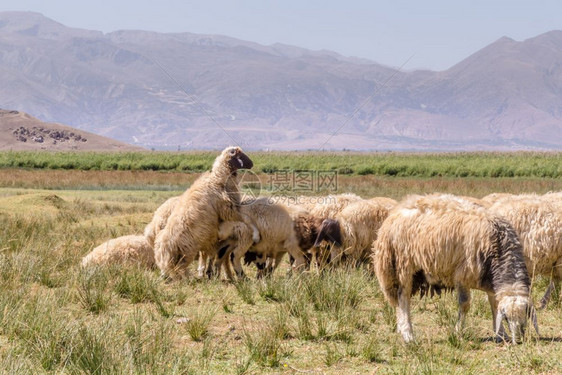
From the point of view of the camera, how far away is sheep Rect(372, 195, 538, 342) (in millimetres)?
6695

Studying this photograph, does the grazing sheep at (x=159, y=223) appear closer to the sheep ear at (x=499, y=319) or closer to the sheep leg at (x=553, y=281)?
the sheep leg at (x=553, y=281)

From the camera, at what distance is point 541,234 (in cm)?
884

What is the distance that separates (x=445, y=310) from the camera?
26.6 ft

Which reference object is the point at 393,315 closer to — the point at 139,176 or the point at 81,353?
the point at 81,353

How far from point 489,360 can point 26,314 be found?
16.3 ft

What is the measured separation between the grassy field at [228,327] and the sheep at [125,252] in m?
0.43

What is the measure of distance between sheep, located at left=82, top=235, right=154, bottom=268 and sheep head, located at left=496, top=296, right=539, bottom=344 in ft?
23.3

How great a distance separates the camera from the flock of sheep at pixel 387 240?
22.5 ft

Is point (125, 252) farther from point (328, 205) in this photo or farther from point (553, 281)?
point (553, 281)

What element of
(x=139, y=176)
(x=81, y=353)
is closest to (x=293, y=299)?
(x=81, y=353)

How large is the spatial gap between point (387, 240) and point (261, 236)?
4.41 metres

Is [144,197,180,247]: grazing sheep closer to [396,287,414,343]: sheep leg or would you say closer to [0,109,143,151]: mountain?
[396,287,414,343]: sheep leg

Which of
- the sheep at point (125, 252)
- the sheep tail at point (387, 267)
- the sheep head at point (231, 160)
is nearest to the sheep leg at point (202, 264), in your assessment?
the sheep at point (125, 252)

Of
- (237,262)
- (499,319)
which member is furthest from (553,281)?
(237,262)
